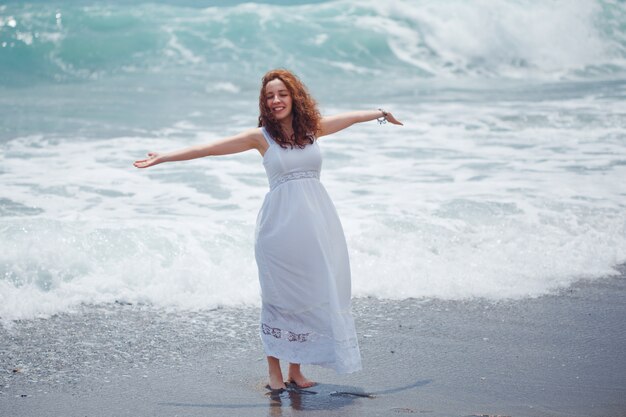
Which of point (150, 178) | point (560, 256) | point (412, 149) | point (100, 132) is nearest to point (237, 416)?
point (560, 256)

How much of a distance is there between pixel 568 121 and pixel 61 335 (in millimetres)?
9894

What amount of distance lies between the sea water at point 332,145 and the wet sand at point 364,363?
0.37 meters

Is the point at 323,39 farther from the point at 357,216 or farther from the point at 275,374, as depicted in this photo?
the point at 275,374

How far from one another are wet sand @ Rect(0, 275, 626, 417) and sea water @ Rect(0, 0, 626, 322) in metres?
0.37

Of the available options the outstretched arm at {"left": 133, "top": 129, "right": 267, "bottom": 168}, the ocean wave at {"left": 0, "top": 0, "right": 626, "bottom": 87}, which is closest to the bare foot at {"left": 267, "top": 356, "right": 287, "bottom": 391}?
the outstretched arm at {"left": 133, "top": 129, "right": 267, "bottom": 168}

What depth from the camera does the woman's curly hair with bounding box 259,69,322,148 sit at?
444 cm

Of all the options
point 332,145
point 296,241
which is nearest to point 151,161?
point 296,241

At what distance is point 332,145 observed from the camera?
39.0 ft

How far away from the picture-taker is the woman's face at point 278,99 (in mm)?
4441

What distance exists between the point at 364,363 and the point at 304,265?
868mm

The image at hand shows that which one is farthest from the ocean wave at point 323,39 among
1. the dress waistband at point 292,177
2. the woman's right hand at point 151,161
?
the dress waistband at point 292,177

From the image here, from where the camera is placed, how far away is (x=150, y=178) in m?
9.87

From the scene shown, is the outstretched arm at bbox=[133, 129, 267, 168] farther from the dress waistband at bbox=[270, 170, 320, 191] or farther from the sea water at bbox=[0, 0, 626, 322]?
the sea water at bbox=[0, 0, 626, 322]

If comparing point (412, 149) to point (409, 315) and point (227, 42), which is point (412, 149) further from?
point (227, 42)
